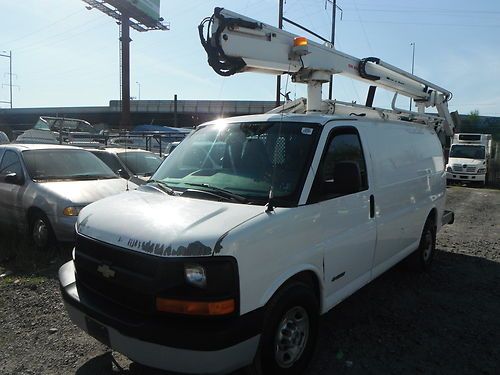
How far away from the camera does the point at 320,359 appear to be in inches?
150

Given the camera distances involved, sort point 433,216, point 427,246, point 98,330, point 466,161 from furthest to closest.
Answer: point 466,161 → point 433,216 → point 427,246 → point 98,330

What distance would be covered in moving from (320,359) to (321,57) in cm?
419

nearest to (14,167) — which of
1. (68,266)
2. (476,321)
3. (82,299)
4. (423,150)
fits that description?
(68,266)

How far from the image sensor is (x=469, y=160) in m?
21.8

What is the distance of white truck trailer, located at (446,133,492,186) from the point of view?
69.8 feet

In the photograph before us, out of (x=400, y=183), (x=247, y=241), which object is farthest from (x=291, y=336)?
(x=400, y=183)

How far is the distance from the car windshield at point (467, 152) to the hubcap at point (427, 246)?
1775 cm

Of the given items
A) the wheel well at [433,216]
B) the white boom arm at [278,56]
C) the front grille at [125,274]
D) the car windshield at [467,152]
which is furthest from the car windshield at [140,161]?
the car windshield at [467,152]

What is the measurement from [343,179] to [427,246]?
3493mm

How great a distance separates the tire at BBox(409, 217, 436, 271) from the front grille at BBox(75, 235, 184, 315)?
443 centimetres

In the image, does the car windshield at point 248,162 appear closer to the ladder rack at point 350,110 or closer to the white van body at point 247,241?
the white van body at point 247,241

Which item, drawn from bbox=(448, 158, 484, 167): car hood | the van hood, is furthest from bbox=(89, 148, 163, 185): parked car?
bbox=(448, 158, 484, 167): car hood

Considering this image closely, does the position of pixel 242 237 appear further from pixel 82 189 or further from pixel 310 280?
pixel 82 189

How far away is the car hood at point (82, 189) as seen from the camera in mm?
6636
